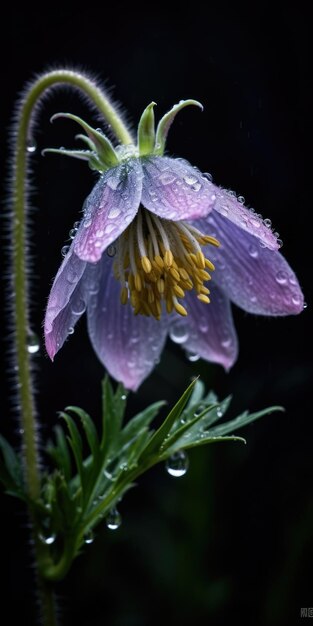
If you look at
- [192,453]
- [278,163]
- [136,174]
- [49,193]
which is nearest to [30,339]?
[136,174]

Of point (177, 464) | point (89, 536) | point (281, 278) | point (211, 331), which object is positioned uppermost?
point (281, 278)

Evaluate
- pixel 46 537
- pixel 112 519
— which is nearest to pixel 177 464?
pixel 112 519

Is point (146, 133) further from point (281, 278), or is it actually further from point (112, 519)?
point (112, 519)

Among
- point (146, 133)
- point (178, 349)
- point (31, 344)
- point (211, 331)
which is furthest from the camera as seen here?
point (178, 349)

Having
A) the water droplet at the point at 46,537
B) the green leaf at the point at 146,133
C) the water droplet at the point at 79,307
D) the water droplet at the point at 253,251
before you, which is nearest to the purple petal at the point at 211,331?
the water droplet at the point at 253,251

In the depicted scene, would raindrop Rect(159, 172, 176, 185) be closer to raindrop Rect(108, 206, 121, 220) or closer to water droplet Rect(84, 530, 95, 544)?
raindrop Rect(108, 206, 121, 220)

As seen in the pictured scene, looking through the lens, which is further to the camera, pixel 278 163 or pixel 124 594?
pixel 278 163

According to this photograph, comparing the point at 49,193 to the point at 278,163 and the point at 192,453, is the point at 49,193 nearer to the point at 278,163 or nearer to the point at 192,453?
the point at 278,163

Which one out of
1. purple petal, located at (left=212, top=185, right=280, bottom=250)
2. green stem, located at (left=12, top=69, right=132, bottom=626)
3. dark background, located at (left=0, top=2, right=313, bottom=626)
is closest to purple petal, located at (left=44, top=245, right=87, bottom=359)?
green stem, located at (left=12, top=69, right=132, bottom=626)
